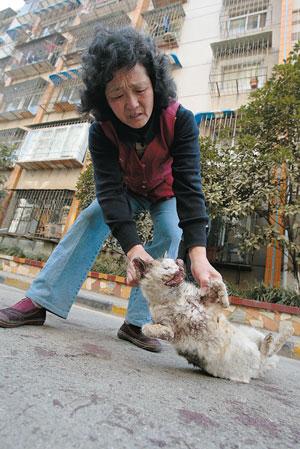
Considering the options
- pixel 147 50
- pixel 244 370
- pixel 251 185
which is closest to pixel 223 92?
pixel 251 185

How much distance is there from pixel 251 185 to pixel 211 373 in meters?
5.12

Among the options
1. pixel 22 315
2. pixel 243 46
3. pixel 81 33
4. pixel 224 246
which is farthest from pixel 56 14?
pixel 22 315

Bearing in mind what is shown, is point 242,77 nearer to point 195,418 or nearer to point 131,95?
point 131,95

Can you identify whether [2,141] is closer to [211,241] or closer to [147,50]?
[211,241]

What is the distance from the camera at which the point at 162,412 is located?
2.71ft

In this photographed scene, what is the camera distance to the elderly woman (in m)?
1.56

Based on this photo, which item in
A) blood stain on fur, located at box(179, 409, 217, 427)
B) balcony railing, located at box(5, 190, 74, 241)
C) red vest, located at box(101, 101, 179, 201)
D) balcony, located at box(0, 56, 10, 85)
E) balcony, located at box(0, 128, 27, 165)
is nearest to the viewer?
blood stain on fur, located at box(179, 409, 217, 427)

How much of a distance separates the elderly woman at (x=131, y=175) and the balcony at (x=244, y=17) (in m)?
11.9

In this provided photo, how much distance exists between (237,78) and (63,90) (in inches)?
344

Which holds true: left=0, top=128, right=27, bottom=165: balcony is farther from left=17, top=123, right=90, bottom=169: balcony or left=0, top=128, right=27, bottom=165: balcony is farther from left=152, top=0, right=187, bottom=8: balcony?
left=152, top=0, right=187, bottom=8: balcony

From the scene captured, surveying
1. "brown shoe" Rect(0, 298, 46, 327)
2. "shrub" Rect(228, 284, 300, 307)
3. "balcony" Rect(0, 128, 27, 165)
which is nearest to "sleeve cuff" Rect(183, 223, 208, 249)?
"brown shoe" Rect(0, 298, 46, 327)

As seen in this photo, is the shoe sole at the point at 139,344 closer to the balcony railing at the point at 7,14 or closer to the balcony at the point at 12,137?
Answer: the balcony at the point at 12,137

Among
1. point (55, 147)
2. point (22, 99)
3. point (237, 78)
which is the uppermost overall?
point (22, 99)

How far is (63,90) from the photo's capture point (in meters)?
15.1
